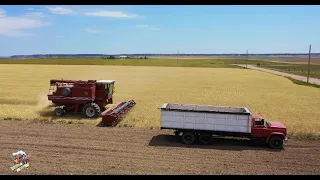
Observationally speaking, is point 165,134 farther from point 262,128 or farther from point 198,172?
point 198,172

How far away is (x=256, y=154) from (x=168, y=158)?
395 centimetres

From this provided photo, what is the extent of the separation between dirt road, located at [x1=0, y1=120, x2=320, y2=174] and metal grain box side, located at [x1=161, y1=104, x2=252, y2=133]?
89 centimetres

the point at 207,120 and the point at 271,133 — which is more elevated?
the point at 207,120

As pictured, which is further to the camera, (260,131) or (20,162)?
(260,131)

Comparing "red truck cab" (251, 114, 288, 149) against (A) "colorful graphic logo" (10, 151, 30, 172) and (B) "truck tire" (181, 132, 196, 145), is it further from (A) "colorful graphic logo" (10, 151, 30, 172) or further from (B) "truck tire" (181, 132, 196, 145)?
(A) "colorful graphic logo" (10, 151, 30, 172)

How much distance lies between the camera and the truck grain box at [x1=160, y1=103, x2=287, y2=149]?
14641 mm

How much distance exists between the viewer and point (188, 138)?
15234mm

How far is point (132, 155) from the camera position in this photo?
42.7 ft

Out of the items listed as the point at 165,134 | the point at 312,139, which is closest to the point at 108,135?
the point at 165,134

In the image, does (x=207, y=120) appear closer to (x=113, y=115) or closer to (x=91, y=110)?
(x=113, y=115)

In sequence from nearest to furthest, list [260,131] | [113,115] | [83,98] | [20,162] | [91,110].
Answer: [20,162], [260,131], [113,115], [91,110], [83,98]

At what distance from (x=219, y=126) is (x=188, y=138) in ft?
5.21

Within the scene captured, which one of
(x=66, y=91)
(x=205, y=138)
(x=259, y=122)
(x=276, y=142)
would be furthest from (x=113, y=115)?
(x=276, y=142)

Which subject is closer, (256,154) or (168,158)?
(168,158)
